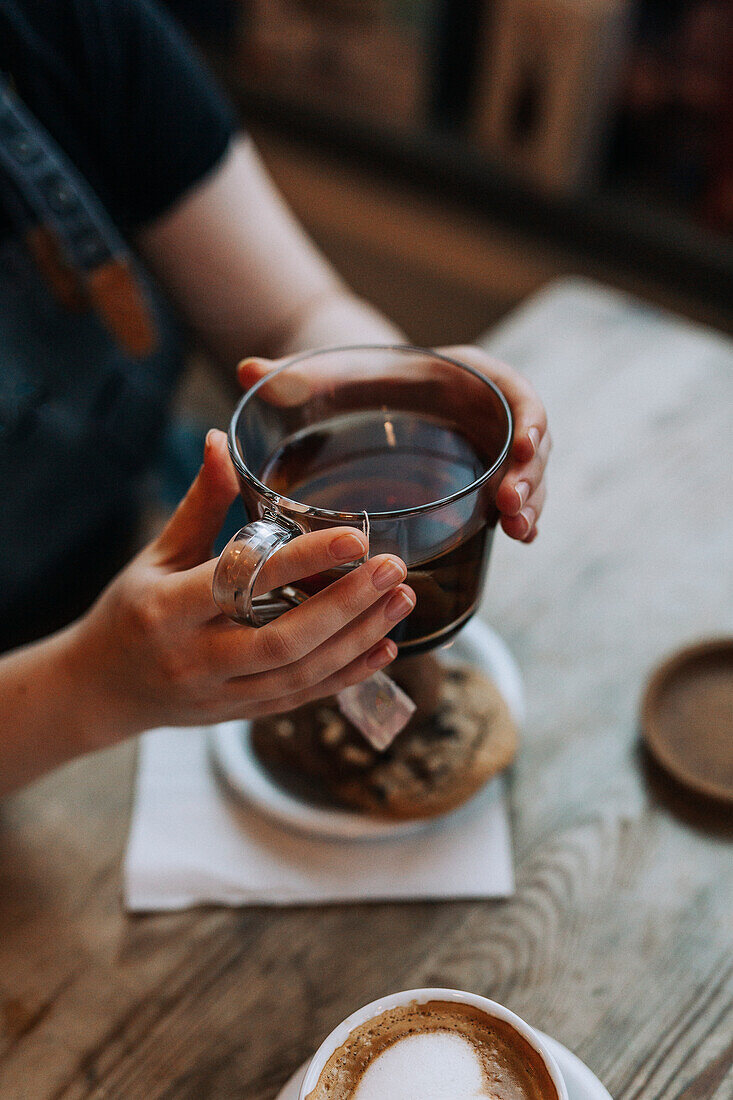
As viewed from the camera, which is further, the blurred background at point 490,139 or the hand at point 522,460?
the blurred background at point 490,139

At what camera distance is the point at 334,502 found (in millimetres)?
526

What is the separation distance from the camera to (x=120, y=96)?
0.87 meters

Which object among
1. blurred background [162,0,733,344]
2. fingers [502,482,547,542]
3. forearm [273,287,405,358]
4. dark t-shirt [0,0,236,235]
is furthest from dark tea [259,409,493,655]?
blurred background [162,0,733,344]

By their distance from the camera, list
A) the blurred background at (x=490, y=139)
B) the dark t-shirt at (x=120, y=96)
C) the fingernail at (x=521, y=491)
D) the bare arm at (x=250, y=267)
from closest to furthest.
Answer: the fingernail at (x=521, y=491)
the dark t-shirt at (x=120, y=96)
the bare arm at (x=250, y=267)
the blurred background at (x=490, y=139)

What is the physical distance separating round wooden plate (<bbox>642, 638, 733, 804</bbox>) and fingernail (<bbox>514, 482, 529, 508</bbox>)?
25cm

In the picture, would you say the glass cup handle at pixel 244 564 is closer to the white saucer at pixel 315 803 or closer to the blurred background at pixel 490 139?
the white saucer at pixel 315 803

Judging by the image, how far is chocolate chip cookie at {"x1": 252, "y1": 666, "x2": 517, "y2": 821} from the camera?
62 cm

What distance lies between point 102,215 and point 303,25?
180 centimetres

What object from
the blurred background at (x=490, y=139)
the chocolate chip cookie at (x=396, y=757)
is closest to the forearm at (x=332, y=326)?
the chocolate chip cookie at (x=396, y=757)

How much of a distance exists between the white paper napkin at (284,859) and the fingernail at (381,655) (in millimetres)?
185

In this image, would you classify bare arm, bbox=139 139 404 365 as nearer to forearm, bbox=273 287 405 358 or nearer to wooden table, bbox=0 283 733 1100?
forearm, bbox=273 287 405 358

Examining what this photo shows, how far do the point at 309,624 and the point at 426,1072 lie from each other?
213 millimetres

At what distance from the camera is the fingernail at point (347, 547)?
42 cm

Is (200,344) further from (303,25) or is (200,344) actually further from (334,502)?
(303,25)
